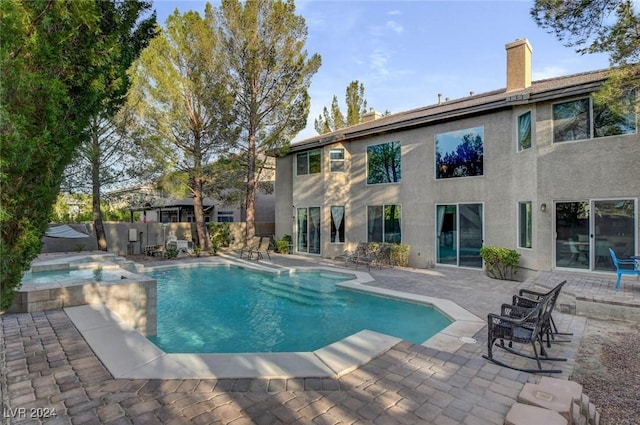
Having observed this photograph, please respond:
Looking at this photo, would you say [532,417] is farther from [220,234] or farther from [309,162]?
[220,234]

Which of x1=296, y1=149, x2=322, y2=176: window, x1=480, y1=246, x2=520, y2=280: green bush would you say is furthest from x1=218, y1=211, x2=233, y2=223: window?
x1=480, y1=246, x2=520, y2=280: green bush

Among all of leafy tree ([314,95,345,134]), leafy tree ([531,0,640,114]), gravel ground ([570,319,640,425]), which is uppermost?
leafy tree ([314,95,345,134])

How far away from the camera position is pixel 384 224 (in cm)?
1577

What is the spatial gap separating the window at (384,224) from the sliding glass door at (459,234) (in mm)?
1970

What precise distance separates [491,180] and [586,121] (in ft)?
11.0

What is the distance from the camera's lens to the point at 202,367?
4.09m

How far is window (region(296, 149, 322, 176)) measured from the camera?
1797 cm

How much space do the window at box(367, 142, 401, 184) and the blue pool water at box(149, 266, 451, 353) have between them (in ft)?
18.4

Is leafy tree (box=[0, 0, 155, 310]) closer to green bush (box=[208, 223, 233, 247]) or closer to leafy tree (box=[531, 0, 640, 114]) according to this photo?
leafy tree (box=[531, 0, 640, 114])

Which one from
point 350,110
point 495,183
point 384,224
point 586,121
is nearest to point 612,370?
point 586,121

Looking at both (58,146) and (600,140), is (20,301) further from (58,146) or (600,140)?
(600,140)

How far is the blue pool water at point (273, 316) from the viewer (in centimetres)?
709

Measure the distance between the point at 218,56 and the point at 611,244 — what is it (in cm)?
1826

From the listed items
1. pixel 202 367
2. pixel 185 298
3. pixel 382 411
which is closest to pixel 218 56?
pixel 185 298
